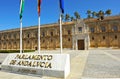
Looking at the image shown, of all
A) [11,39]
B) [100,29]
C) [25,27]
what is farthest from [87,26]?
[11,39]

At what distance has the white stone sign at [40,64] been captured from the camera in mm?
6774

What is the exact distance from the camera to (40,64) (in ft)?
A: 24.4

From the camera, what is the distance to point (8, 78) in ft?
21.6

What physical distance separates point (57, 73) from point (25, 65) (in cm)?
219

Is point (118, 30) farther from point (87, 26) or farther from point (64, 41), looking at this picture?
point (64, 41)

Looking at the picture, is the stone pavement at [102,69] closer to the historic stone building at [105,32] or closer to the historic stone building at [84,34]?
the historic stone building at [105,32]

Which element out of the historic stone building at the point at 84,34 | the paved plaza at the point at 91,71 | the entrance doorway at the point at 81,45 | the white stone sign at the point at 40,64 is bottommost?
the paved plaza at the point at 91,71

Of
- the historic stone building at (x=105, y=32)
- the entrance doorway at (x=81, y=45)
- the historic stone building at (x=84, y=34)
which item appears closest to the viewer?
the historic stone building at (x=105, y=32)

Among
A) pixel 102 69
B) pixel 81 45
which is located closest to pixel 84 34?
pixel 81 45

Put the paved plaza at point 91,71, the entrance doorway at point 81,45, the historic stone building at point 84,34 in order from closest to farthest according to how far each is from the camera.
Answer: the paved plaza at point 91,71
the historic stone building at point 84,34
the entrance doorway at point 81,45

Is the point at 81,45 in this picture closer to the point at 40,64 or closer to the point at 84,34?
the point at 84,34

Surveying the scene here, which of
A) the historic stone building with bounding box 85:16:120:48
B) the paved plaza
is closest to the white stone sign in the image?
the paved plaza

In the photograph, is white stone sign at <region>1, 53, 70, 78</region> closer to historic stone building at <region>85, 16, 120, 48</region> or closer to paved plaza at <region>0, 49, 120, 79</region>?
paved plaza at <region>0, 49, 120, 79</region>

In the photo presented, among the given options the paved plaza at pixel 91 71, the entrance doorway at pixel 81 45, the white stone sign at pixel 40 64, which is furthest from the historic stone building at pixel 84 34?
the white stone sign at pixel 40 64
